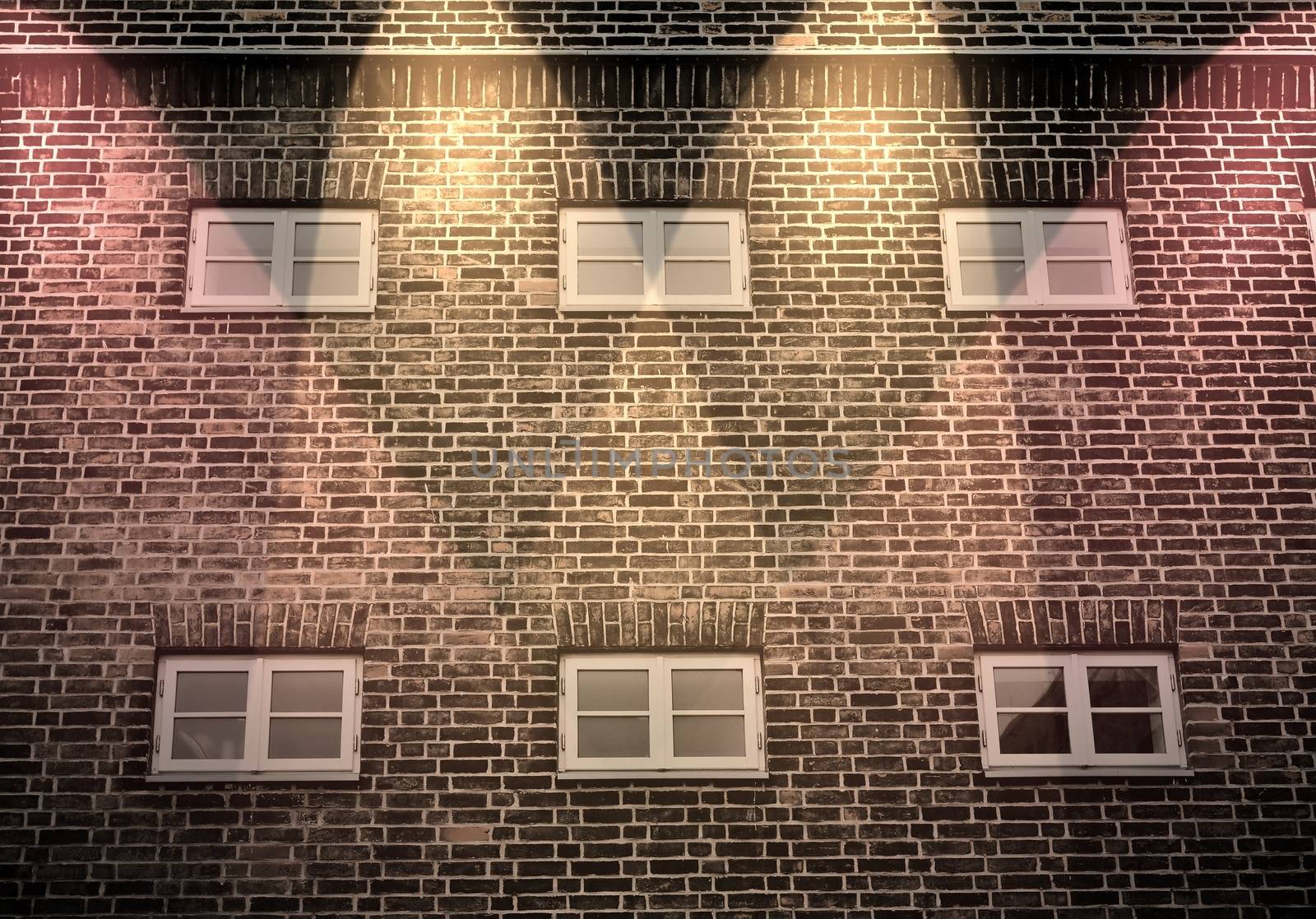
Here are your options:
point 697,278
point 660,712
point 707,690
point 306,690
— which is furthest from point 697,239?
point 306,690

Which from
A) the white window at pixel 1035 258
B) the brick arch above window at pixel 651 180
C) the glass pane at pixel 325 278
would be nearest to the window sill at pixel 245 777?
the glass pane at pixel 325 278

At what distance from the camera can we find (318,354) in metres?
7.95

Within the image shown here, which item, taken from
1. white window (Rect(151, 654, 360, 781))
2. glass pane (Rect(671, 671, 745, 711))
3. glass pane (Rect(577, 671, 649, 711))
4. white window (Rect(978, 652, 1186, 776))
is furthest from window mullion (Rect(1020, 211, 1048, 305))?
white window (Rect(151, 654, 360, 781))

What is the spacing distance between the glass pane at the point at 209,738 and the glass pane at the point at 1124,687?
15.7 ft

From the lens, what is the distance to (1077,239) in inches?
330

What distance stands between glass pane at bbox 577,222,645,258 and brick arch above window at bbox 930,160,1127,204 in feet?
6.20

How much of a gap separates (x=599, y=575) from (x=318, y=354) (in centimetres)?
213

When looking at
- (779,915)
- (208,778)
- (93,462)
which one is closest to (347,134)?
(93,462)

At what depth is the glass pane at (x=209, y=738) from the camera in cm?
740

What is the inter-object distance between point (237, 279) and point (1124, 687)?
227 inches

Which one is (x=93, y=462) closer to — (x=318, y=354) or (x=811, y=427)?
(x=318, y=354)

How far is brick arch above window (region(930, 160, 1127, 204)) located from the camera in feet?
27.3

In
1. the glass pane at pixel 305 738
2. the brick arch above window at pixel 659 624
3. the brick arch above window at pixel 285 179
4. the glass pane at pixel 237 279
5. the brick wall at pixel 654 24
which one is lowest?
the glass pane at pixel 305 738

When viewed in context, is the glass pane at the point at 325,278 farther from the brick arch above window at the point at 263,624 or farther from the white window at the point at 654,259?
the brick arch above window at the point at 263,624
